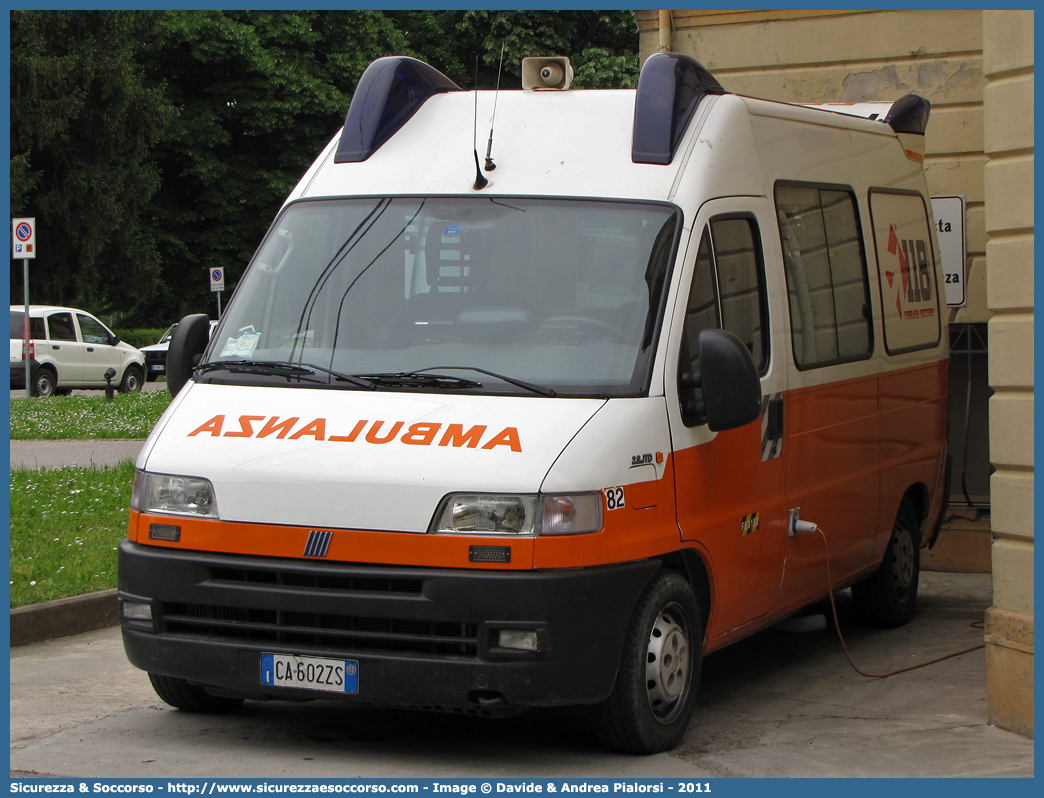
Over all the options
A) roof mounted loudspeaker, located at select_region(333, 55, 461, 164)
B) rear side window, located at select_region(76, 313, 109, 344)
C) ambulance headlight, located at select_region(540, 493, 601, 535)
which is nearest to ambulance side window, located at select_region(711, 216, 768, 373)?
ambulance headlight, located at select_region(540, 493, 601, 535)

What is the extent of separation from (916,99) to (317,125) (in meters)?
33.7

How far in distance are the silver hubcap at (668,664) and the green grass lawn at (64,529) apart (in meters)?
3.99

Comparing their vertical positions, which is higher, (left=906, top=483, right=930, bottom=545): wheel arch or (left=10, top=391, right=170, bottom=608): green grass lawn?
(left=906, top=483, right=930, bottom=545): wheel arch

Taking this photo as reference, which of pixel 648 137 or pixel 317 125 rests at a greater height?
pixel 317 125

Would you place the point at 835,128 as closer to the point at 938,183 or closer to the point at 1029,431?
the point at 1029,431

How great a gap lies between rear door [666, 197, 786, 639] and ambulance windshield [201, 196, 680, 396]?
0.25 metres

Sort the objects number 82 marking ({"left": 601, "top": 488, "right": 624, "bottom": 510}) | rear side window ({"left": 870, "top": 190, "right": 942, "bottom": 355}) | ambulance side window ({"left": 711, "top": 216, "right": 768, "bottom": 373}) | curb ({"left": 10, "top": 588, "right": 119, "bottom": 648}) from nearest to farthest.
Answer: number 82 marking ({"left": 601, "top": 488, "right": 624, "bottom": 510})
ambulance side window ({"left": 711, "top": 216, "right": 768, "bottom": 373})
curb ({"left": 10, "top": 588, "right": 119, "bottom": 648})
rear side window ({"left": 870, "top": 190, "right": 942, "bottom": 355})

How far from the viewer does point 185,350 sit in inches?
249

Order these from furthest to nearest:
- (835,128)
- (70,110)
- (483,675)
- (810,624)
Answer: (70,110) < (810,624) < (835,128) < (483,675)

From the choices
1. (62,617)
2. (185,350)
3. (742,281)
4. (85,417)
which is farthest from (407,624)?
(85,417)

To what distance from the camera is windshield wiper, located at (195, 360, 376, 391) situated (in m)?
5.66

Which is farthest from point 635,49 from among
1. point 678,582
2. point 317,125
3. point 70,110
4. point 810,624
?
point 678,582

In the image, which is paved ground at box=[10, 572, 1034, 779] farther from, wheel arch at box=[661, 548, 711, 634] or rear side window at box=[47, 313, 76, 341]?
rear side window at box=[47, 313, 76, 341]
